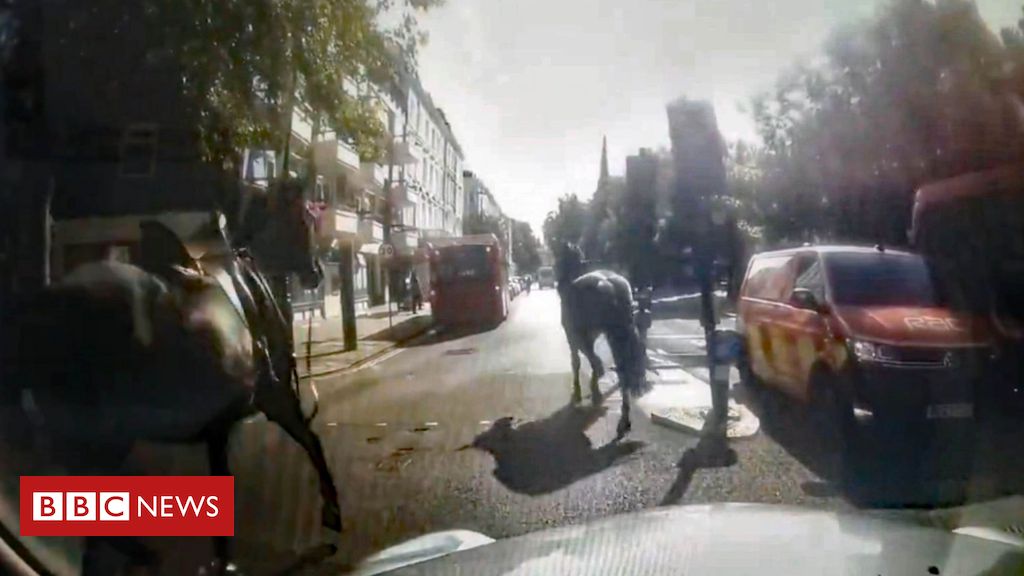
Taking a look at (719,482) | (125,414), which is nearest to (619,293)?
(719,482)

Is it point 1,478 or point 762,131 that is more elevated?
point 762,131

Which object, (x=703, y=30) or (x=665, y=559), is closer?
(x=665, y=559)

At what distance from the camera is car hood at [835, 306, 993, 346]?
6.05m

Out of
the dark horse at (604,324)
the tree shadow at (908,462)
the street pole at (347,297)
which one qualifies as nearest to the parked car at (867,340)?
the tree shadow at (908,462)

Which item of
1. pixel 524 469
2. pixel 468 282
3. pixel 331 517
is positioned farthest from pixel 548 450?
pixel 468 282

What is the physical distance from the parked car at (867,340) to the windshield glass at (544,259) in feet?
0.11

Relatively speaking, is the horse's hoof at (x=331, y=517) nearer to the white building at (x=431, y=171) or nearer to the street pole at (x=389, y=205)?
the white building at (x=431, y=171)

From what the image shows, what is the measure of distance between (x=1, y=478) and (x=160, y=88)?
102 inches

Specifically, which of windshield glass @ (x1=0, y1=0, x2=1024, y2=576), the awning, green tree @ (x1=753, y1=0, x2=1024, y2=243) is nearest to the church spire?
windshield glass @ (x1=0, y1=0, x2=1024, y2=576)

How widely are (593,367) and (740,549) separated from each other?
5171mm

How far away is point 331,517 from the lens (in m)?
4.66

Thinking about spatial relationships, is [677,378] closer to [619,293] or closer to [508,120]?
[619,293]

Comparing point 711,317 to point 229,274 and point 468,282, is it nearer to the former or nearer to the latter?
point 229,274

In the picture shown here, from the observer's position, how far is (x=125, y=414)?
376cm
